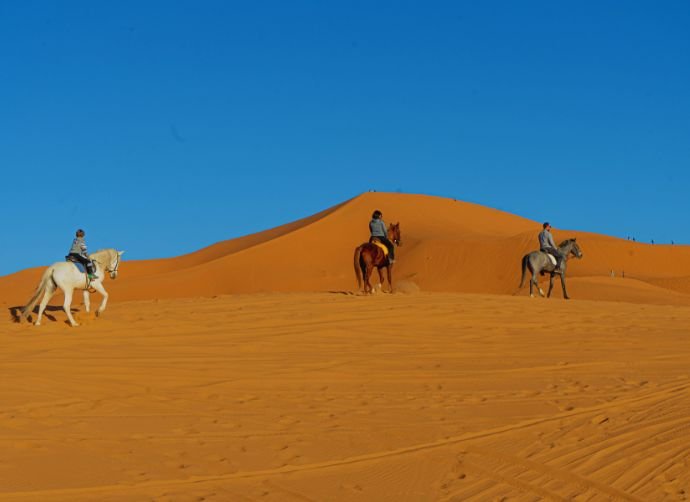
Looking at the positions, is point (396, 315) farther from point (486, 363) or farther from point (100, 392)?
point (100, 392)

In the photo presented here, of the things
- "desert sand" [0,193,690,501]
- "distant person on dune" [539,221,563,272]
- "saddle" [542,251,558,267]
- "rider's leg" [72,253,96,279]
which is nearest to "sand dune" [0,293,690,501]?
"desert sand" [0,193,690,501]

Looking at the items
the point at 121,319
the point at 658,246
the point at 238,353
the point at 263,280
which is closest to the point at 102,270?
the point at 121,319

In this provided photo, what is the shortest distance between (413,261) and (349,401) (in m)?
37.5

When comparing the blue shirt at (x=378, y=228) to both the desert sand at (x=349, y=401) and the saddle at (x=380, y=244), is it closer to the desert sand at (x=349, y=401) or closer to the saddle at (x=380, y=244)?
the saddle at (x=380, y=244)

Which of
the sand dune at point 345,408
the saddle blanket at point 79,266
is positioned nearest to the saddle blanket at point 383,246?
the sand dune at point 345,408

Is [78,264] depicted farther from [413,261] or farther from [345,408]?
[413,261]

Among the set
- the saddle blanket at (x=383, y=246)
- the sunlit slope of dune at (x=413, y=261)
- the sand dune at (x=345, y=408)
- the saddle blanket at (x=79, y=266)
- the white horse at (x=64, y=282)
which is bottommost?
the sand dune at (x=345, y=408)

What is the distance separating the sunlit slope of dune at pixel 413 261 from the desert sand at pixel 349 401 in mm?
19288

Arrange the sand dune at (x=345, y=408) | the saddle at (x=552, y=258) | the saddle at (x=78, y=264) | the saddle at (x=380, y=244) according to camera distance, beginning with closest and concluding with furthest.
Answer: the sand dune at (x=345, y=408) → the saddle at (x=78, y=264) → the saddle at (x=380, y=244) → the saddle at (x=552, y=258)

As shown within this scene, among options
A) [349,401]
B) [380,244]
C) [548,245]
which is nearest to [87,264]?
[380,244]

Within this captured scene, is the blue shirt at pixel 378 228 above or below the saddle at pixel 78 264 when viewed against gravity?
above

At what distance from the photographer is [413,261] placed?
47656 mm

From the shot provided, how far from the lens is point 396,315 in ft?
57.3

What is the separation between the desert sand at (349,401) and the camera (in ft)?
23.1
